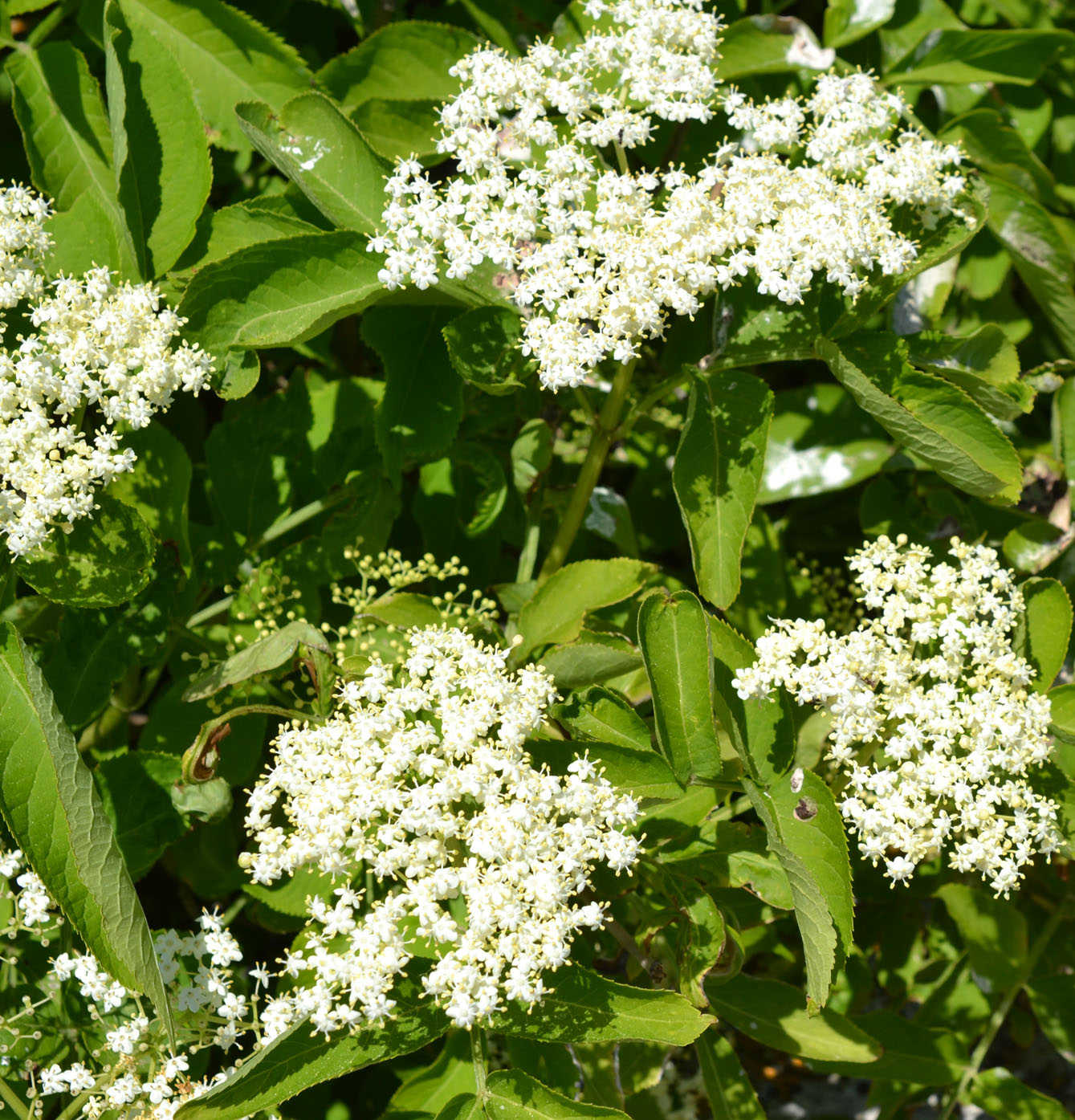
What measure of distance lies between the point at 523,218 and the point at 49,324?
106 cm

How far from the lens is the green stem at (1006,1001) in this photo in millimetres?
3277

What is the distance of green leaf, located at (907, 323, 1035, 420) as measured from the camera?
2775mm

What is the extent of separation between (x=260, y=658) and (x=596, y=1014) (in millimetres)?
1061

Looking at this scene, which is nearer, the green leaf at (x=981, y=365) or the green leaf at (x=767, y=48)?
the green leaf at (x=981, y=365)

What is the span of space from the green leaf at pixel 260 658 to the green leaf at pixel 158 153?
0.94 meters

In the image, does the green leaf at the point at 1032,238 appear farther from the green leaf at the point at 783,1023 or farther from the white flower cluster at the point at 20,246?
the white flower cluster at the point at 20,246

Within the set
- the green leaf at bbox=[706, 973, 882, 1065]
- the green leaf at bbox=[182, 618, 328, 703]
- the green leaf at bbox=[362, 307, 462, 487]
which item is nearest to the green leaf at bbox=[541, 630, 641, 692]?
the green leaf at bbox=[182, 618, 328, 703]

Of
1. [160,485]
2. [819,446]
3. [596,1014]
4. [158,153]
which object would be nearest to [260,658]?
[160,485]

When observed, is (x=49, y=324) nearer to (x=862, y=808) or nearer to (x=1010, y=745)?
(x=862, y=808)

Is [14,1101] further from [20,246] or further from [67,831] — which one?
[20,246]

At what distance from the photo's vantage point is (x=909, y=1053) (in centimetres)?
321

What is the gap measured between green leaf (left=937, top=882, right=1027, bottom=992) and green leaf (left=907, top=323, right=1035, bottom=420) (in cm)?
140

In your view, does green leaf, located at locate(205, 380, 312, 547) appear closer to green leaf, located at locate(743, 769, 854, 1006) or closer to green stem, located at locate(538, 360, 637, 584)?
green stem, located at locate(538, 360, 637, 584)

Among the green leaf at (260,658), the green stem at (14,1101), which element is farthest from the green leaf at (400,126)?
the green stem at (14,1101)
